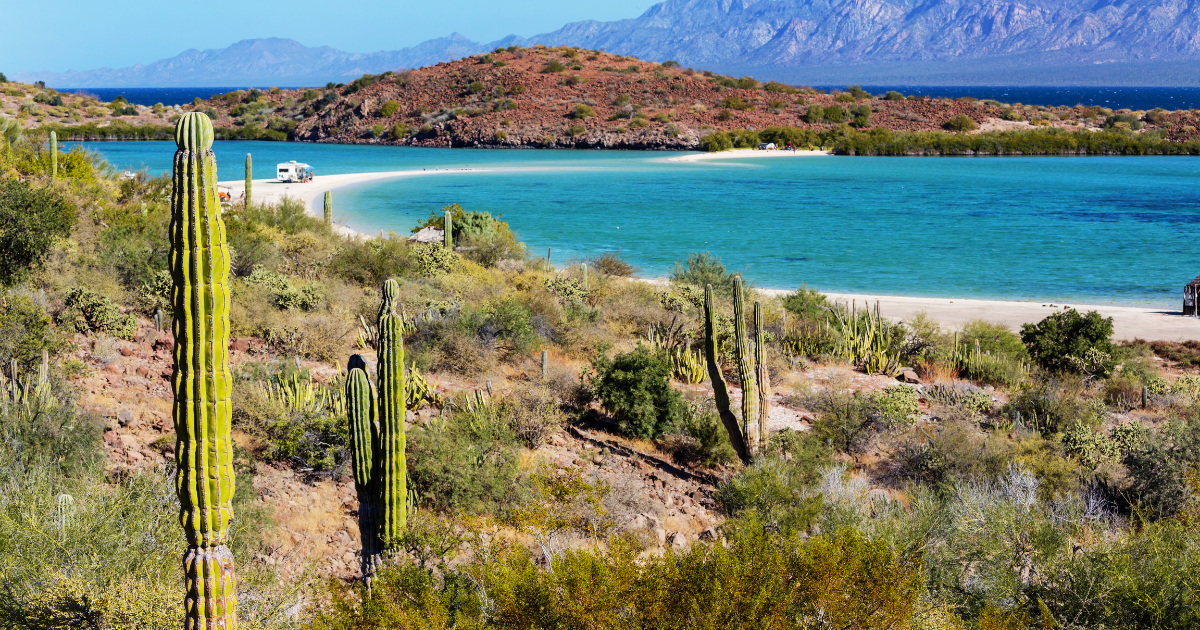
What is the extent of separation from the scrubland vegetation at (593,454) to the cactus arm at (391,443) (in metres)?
0.26

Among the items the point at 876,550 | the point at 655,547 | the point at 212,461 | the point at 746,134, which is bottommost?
the point at 655,547

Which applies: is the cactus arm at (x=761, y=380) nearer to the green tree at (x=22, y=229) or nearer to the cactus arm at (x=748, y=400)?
the cactus arm at (x=748, y=400)

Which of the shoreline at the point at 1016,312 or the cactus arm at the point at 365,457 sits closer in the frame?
the cactus arm at the point at 365,457

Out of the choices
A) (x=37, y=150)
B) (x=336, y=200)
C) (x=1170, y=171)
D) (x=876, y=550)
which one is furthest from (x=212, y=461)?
(x=1170, y=171)

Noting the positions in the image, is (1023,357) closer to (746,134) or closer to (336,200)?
(336,200)

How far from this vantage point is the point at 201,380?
525 centimetres

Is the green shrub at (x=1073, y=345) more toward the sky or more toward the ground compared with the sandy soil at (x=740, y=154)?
more toward the ground

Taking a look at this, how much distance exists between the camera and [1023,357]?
620 inches

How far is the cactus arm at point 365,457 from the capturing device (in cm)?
746

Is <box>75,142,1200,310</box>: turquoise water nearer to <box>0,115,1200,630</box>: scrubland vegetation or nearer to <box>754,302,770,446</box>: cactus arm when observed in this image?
<box>0,115,1200,630</box>: scrubland vegetation

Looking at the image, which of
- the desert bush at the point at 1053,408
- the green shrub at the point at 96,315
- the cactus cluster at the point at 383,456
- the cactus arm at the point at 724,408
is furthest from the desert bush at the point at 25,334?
the desert bush at the point at 1053,408

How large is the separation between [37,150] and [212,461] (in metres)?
23.9

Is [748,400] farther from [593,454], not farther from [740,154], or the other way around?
[740,154]

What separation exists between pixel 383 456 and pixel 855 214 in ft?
126
